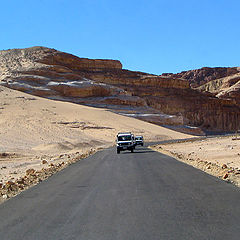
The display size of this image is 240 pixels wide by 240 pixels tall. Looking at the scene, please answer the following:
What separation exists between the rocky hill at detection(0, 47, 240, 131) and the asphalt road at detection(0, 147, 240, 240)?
3061 inches

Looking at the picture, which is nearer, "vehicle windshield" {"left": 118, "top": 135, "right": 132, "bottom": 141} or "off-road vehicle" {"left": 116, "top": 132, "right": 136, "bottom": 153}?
"off-road vehicle" {"left": 116, "top": 132, "right": 136, "bottom": 153}

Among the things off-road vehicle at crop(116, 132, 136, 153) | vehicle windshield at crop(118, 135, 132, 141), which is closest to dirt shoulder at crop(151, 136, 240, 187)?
off-road vehicle at crop(116, 132, 136, 153)

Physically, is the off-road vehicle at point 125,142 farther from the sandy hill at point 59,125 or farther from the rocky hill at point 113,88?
the rocky hill at point 113,88

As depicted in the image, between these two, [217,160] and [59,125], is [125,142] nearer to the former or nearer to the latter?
[217,160]

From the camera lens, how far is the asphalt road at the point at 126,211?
594 centimetres

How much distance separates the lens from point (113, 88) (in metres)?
97.8

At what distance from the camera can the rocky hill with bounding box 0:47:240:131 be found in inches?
3666

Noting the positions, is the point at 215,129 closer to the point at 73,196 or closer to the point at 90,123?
the point at 90,123

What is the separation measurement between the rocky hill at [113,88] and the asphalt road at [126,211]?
77743mm

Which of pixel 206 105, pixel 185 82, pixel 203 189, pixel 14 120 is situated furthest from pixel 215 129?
pixel 203 189

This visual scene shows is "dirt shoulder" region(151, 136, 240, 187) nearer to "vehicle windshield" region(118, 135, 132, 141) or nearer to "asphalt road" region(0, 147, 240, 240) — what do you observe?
"asphalt road" region(0, 147, 240, 240)

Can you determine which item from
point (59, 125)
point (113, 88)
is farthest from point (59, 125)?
point (113, 88)

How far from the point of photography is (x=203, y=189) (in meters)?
10.2

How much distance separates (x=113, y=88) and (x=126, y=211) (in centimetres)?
9070
